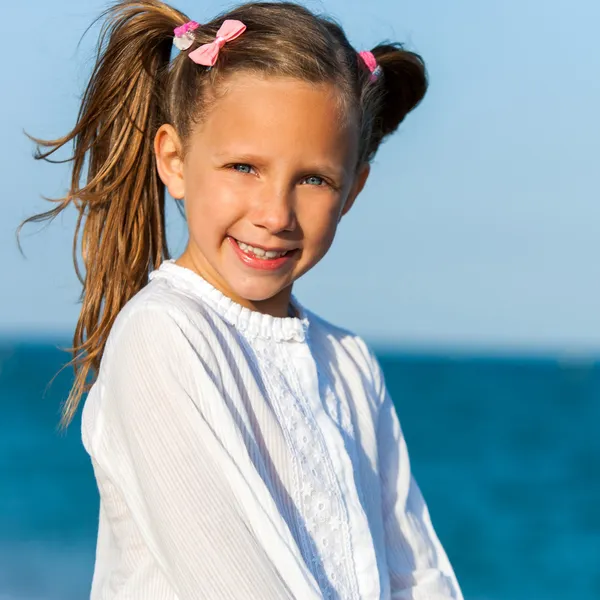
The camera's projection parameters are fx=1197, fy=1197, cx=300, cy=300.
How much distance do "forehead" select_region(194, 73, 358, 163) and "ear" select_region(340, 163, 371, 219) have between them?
16 cm

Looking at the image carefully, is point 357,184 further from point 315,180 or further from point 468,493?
point 468,493

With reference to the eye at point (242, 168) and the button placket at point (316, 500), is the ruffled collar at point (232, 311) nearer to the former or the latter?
the button placket at point (316, 500)

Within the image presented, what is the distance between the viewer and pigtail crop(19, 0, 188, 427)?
215cm

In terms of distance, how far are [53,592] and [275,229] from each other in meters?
5.65

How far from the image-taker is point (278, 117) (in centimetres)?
188

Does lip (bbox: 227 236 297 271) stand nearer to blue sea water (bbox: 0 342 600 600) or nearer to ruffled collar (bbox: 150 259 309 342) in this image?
ruffled collar (bbox: 150 259 309 342)

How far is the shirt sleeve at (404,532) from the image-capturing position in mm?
2205

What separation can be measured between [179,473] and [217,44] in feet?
2.37

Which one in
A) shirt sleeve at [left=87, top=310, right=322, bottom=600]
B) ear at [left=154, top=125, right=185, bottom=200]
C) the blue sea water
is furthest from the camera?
the blue sea water

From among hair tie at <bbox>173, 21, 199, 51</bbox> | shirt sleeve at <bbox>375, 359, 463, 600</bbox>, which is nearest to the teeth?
hair tie at <bbox>173, 21, 199, 51</bbox>

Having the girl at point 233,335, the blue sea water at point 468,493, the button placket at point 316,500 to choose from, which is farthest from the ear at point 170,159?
the blue sea water at point 468,493

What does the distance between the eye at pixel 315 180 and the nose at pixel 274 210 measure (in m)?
0.04

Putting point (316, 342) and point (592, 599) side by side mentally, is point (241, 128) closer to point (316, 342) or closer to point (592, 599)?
point (316, 342)

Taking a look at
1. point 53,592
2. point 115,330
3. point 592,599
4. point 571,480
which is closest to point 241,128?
point 115,330
